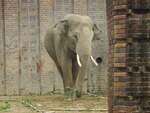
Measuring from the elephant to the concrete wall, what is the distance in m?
1.68

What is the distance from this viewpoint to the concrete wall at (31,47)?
1412 cm

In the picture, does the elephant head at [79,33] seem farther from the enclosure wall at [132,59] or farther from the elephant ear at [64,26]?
the enclosure wall at [132,59]

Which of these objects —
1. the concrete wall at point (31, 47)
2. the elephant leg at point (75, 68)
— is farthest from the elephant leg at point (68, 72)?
the concrete wall at point (31, 47)

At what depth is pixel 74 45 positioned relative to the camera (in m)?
11.4

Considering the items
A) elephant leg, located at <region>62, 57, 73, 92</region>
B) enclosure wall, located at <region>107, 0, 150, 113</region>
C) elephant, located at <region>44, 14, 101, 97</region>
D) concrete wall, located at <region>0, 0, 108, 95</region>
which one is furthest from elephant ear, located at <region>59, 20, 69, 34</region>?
enclosure wall, located at <region>107, 0, 150, 113</region>

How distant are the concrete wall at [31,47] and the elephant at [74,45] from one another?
66.1 inches

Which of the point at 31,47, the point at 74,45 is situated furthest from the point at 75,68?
the point at 31,47

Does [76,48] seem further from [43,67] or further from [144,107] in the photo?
[144,107]

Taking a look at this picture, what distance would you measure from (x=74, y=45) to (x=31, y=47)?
3.11m

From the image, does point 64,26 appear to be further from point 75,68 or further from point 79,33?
point 75,68

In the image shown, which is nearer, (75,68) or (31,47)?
(75,68)

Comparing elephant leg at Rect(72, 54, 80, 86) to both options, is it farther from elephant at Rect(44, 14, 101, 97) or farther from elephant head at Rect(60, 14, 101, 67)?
elephant head at Rect(60, 14, 101, 67)

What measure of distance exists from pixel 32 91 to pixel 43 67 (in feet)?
2.81

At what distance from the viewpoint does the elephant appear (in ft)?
35.4
